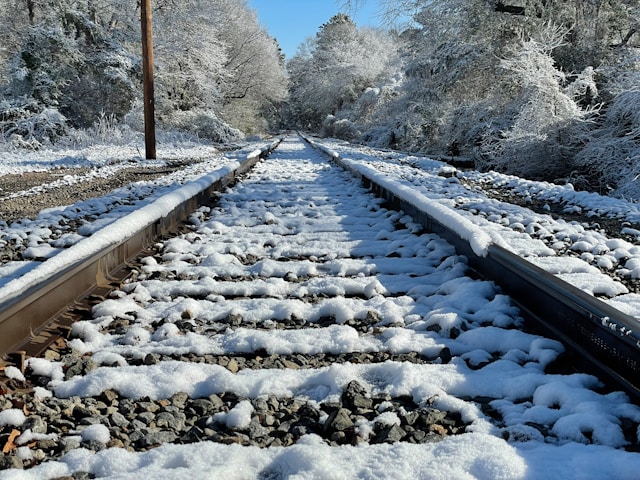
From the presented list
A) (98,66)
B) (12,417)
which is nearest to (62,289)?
(12,417)

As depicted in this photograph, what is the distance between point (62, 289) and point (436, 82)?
17.1 meters

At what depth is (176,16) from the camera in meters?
25.7

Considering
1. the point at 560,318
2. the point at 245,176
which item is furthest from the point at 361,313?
the point at 245,176

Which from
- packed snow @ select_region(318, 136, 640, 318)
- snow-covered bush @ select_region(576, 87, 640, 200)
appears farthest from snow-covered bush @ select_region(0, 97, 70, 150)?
snow-covered bush @ select_region(576, 87, 640, 200)

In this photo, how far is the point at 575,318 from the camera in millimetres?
2166

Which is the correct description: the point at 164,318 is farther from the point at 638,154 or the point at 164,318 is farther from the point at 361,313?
the point at 638,154

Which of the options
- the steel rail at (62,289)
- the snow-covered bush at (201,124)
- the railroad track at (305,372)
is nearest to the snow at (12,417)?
the railroad track at (305,372)

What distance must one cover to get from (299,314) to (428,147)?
20825 mm

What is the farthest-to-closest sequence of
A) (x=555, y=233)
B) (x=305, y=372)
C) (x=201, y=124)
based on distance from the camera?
(x=201, y=124), (x=555, y=233), (x=305, y=372)

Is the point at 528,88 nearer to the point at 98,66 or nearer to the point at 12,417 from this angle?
the point at 12,417

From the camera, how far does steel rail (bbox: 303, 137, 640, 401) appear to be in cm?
182

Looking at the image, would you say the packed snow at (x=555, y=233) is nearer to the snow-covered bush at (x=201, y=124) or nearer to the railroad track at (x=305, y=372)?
the railroad track at (x=305, y=372)

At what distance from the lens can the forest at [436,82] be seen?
1026 centimetres

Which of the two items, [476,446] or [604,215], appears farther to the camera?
[604,215]
